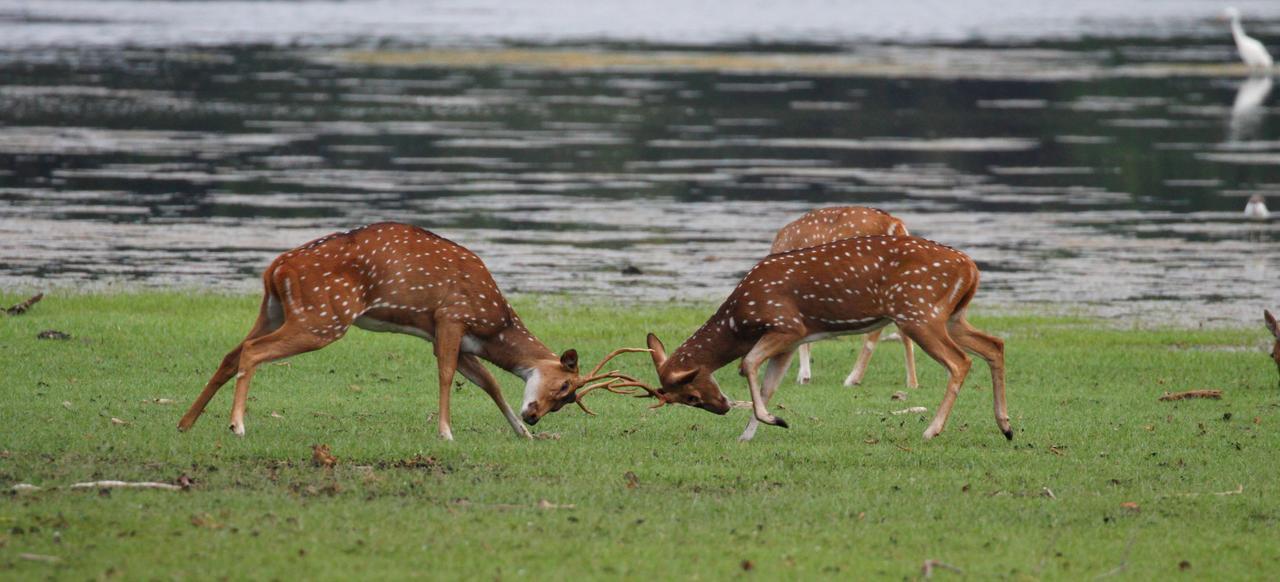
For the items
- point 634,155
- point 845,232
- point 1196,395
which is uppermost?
point 845,232

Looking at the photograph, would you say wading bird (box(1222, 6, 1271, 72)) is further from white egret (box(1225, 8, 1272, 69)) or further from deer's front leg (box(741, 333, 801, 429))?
deer's front leg (box(741, 333, 801, 429))

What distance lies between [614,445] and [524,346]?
98 centimetres

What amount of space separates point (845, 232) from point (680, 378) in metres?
4.37

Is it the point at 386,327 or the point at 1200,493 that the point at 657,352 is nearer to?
the point at 386,327

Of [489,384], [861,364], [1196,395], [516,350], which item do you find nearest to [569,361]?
[516,350]

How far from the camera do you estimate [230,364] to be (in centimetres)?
1267

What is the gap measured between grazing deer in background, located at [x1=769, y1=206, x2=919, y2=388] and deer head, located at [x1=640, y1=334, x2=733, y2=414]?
3576 millimetres

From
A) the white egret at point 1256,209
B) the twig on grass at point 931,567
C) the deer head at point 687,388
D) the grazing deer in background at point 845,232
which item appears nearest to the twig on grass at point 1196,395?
A: the grazing deer in background at point 845,232

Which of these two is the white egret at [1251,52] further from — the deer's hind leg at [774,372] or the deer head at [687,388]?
the deer head at [687,388]

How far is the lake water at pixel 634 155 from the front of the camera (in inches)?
946

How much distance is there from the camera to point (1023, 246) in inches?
1036

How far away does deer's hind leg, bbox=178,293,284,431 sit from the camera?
1253 cm

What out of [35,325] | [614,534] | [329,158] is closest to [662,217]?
[329,158]

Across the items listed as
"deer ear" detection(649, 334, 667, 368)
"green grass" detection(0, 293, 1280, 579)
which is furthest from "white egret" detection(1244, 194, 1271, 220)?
"deer ear" detection(649, 334, 667, 368)
